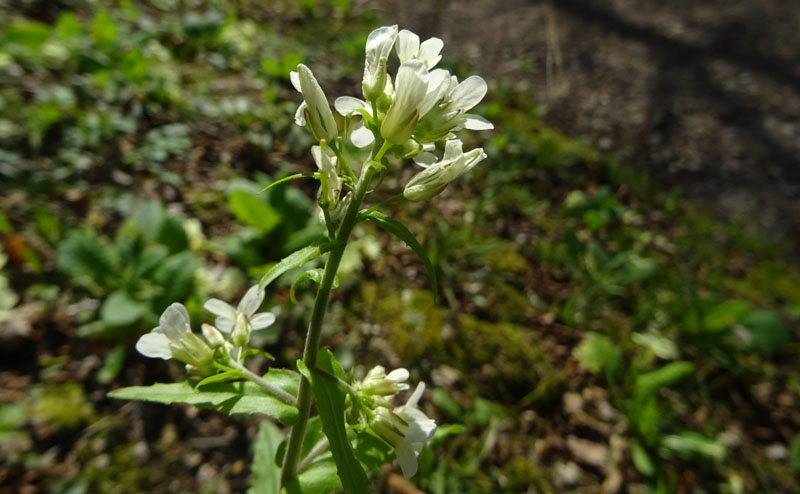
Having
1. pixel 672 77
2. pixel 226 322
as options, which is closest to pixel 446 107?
pixel 226 322

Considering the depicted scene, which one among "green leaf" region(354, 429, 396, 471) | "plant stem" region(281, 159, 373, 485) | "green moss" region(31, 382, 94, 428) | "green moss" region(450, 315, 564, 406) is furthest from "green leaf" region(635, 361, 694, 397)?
"green moss" region(31, 382, 94, 428)

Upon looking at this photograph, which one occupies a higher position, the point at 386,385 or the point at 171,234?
the point at 386,385

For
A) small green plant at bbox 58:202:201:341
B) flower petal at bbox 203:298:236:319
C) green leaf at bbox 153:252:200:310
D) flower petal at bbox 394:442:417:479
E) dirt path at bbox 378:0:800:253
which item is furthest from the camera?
dirt path at bbox 378:0:800:253

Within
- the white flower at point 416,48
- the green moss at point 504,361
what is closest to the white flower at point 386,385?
the white flower at point 416,48

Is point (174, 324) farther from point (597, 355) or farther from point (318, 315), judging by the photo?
point (597, 355)

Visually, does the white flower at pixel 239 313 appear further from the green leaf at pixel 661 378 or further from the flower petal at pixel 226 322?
the green leaf at pixel 661 378

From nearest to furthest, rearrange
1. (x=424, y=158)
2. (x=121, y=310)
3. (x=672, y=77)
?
(x=424, y=158) < (x=121, y=310) < (x=672, y=77)

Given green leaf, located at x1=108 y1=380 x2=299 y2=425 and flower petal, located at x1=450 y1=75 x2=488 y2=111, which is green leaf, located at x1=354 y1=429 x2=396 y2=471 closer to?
green leaf, located at x1=108 y1=380 x2=299 y2=425

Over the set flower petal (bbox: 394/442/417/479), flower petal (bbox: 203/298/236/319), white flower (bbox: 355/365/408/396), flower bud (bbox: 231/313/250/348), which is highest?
flower petal (bbox: 203/298/236/319)
